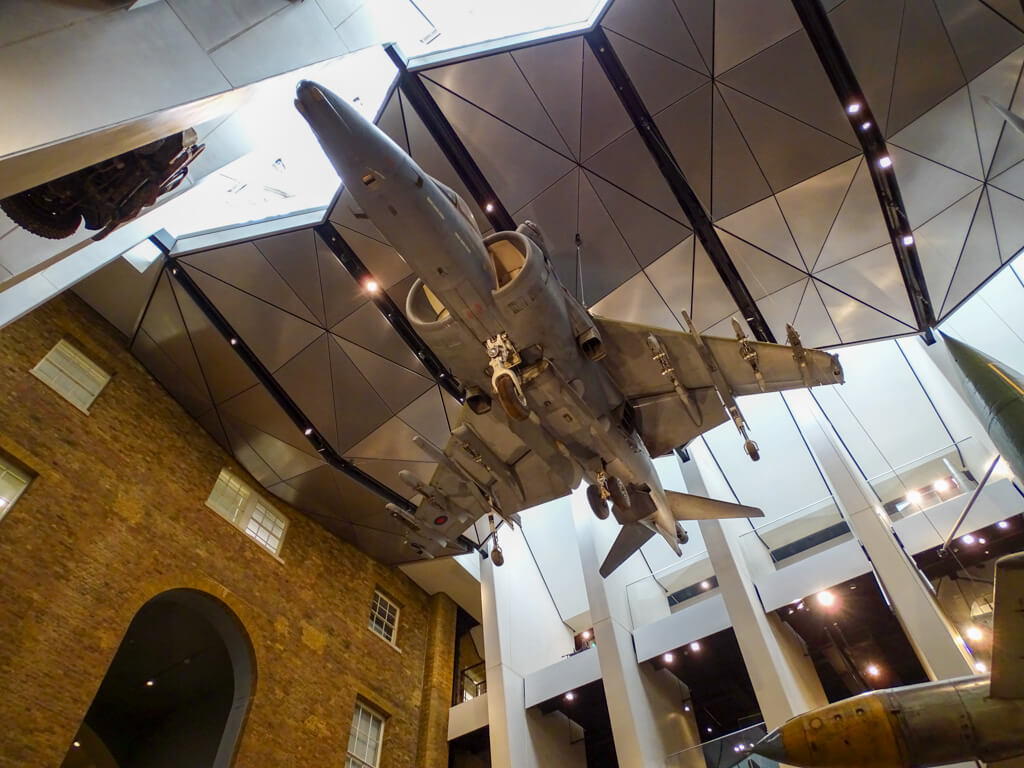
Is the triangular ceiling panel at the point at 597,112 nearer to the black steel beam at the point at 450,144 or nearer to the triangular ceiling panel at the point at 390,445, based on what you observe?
the black steel beam at the point at 450,144

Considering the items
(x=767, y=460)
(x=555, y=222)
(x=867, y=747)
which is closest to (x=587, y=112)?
(x=555, y=222)

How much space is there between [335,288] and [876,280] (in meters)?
11.8

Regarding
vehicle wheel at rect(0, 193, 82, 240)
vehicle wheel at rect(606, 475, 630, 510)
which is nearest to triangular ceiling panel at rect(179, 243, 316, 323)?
vehicle wheel at rect(0, 193, 82, 240)

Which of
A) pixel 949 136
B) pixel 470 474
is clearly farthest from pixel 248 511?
pixel 949 136

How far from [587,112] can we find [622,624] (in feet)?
37.1

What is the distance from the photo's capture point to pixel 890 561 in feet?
36.1

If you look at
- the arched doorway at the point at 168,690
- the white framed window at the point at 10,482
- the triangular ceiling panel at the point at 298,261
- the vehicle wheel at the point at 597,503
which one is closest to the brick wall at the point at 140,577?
the white framed window at the point at 10,482

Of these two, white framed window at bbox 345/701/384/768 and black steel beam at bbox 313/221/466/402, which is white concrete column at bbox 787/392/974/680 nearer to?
black steel beam at bbox 313/221/466/402

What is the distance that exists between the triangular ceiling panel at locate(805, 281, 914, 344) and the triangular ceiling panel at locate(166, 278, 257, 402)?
13.1 m

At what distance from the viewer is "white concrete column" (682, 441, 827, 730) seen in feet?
35.2

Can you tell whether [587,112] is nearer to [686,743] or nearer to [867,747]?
[867,747]

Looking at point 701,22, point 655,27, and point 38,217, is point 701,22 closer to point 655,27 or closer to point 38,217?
point 655,27

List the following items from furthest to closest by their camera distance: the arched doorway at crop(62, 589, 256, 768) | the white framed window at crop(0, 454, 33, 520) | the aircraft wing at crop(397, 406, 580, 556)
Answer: the arched doorway at crop(62, 589, 256, 768), the aircraft wing at crop(397, 406, 580, 556), the white framed window at crop(0, 454, 33, 520)

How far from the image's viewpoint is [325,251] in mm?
12398
